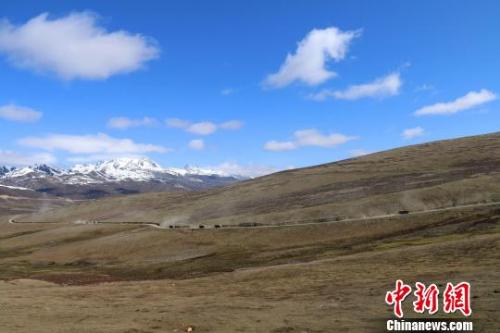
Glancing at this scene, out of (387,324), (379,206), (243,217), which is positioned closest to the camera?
(387,324)

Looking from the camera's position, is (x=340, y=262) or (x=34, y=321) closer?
(x=34, y=321)

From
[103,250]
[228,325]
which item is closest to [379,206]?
[103,250]

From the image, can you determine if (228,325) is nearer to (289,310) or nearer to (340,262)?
(289,310)

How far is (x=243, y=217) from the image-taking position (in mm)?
156125

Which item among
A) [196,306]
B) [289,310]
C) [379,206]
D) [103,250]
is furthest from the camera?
[379,206]

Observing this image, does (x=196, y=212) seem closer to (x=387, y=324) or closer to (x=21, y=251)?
(x=21, y=251)

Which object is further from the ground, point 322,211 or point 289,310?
point 322,211

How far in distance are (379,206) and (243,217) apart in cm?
4212

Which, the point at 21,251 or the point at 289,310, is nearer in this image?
the point at 289,310

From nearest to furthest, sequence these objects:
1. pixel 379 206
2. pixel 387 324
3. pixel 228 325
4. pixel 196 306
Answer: pixel 387 324
pixel 228 325
pixel 196 306
pixel 379 206

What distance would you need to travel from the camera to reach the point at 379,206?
13575 centimetres

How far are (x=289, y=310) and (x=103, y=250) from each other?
9848 centimetres

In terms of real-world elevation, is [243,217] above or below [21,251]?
above

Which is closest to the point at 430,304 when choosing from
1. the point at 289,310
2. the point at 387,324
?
the point at 387,324
